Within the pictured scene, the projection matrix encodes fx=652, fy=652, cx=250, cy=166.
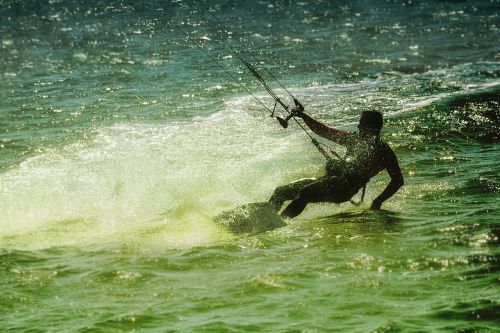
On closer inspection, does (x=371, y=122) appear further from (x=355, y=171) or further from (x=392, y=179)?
(x=392, y=179)

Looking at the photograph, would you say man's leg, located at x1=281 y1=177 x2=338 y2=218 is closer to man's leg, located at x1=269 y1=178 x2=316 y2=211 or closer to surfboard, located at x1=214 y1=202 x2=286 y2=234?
man's leg, located at x1=269 y1=178 x2=316 y2=211

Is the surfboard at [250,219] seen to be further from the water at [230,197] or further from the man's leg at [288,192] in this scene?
the man's leg at [288,192]

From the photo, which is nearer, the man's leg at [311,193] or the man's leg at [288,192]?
the man's leg at [311,193]

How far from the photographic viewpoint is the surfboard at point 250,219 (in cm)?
892

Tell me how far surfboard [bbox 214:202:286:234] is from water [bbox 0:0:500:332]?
0.63 ft

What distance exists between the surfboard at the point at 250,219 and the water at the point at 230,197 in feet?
0.63

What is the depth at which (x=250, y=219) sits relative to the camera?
29.6ft

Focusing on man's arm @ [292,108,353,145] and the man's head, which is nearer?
the man's head

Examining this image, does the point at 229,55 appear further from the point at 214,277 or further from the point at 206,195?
the point at 214,277

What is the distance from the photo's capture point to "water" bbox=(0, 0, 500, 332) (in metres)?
6.21

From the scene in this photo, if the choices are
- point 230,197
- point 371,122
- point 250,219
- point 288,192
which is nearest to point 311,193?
point 288,192

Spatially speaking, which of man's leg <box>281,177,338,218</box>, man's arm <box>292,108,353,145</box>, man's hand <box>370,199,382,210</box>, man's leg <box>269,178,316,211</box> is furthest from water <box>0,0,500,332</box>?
man's arm <box>292,108,353,145</box>

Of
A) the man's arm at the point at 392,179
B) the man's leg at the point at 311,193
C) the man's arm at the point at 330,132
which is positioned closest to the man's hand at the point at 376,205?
the man's arm at the point at 392,179

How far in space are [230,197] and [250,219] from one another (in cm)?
175
